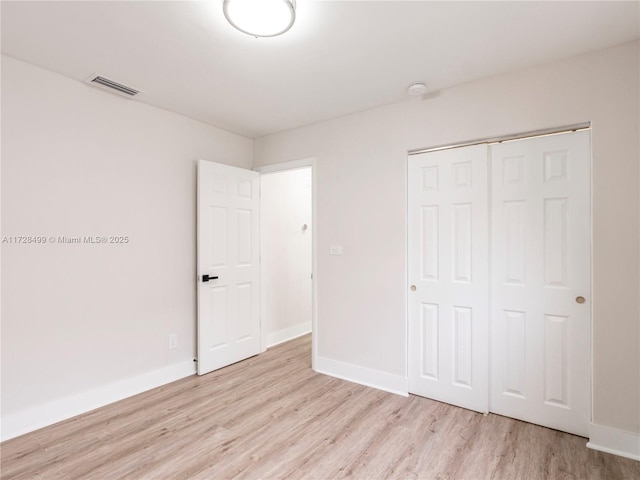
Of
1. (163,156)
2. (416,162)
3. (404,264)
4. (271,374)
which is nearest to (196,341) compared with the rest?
(271,374)

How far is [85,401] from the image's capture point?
8.52ft

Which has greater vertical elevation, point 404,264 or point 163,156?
point 163,156

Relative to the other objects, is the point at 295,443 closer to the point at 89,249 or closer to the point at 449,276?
the point at 449,276

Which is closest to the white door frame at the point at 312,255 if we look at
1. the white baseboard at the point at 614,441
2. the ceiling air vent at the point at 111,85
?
the ceiling air vent at the point at 111,85

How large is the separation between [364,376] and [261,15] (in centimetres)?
292

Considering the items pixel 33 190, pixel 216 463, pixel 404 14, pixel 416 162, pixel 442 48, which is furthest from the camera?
pixel 416 162

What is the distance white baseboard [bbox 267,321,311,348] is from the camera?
4.29 meters

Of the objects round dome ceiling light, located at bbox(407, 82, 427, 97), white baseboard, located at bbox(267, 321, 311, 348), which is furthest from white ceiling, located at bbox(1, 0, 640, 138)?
white baseboard, located at bbox(267, 321, 311, 348)

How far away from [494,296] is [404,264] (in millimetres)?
733

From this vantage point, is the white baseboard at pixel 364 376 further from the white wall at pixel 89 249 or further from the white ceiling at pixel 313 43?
the white ceiling at pixel 313 43

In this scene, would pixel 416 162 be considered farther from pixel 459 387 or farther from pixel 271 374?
pixel 271 374

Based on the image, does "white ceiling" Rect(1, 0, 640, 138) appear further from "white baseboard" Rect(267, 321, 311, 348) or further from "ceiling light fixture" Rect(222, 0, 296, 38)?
"white baseboard" Rect(267, 321, 311, 348)

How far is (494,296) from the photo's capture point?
101 inches

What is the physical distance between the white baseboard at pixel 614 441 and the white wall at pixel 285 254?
121 inches
